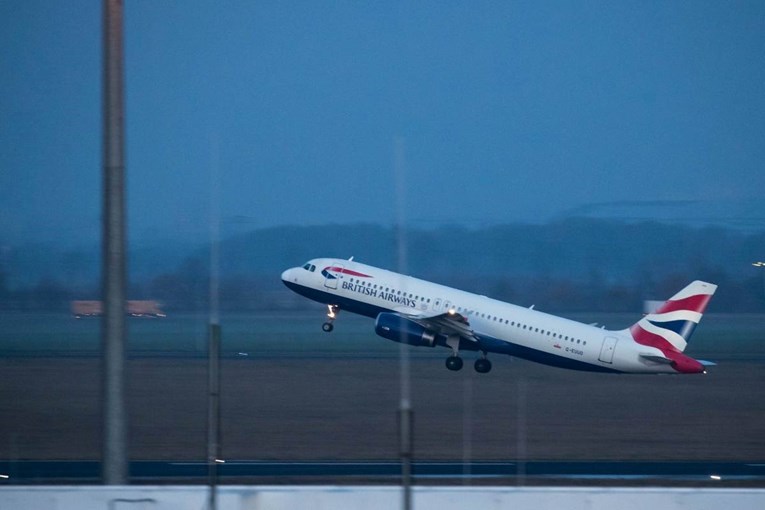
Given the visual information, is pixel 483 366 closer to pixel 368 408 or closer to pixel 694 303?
pixel 694 303

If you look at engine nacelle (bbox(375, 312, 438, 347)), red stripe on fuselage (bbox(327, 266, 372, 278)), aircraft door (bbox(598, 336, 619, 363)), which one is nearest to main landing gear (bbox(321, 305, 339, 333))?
red stripe on fuselage (bbox(327, 266, 372, 278))

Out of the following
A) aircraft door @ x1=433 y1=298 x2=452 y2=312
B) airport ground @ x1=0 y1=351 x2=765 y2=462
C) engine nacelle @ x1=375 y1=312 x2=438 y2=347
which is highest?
aircraft door @ x1=433 y1=298 x2=452 y2=312

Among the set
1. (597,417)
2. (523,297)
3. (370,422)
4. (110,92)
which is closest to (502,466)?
(370,422)

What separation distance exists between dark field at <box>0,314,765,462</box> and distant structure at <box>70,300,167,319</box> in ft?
8.54

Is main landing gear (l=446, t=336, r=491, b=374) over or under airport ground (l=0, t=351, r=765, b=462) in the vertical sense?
over

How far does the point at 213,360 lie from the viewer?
23.9 ft

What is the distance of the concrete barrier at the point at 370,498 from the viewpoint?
26.6ft

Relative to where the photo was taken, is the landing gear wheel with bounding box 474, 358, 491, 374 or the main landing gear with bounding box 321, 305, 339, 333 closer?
the landing gear wheel with bounding box 474, 358, 491, 374

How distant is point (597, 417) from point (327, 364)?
13303 mm

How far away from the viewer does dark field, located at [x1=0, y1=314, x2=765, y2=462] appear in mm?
18000

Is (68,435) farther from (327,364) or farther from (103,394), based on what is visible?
(327,364)

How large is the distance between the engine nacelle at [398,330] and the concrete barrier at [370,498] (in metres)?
18.6

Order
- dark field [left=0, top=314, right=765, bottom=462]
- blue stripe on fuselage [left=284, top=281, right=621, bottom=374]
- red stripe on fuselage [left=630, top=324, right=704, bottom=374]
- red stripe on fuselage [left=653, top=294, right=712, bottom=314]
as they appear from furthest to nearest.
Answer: blue stripe on fuselage [left=284, top=281, right=621, bottom=374], red stripe on fuselage [left=630, top=324, right=704, bottom=374], red stripe on fuselage [left=653, top=294, right=712, bottom=314], dark field [left=0, top=314, right=765, bottom=462]

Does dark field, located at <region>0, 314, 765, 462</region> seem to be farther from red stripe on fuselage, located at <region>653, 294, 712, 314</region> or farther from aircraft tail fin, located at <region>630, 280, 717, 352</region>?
Result: red stripe on fuselage, located at <region>653, 294, 712, 314</region>
